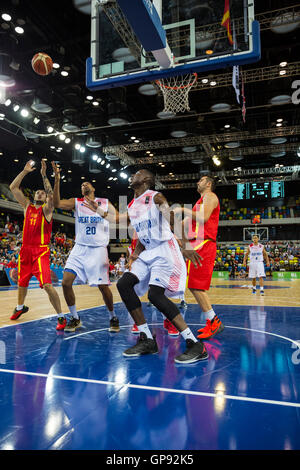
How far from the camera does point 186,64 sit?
4.41 m

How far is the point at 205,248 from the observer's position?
13.3 feet

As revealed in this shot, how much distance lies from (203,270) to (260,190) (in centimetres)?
2178

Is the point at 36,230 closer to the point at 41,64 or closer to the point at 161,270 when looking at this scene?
the point at 161,270

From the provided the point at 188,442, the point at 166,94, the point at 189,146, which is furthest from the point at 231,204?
the point at 188,442

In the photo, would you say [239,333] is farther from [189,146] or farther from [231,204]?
[231,204]

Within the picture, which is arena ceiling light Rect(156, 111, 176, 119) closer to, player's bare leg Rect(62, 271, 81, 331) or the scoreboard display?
A: player's bare leg Rect(62, 271, 81, 331)

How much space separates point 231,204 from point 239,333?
99.8ft

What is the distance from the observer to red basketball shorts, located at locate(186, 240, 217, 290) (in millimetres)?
3939

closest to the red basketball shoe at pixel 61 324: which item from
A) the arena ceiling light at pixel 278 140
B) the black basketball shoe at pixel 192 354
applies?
the black basketball shoe at pixel 192 354

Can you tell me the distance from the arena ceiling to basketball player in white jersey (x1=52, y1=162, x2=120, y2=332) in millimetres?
7074

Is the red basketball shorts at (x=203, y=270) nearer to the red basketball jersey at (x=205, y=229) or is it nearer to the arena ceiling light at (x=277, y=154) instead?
the red basketball jersey at (x=205, y=229)

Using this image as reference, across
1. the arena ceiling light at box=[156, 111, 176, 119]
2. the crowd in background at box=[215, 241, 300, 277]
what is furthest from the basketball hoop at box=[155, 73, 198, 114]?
the crowd in background at box=[215, 241, 300, 277]
